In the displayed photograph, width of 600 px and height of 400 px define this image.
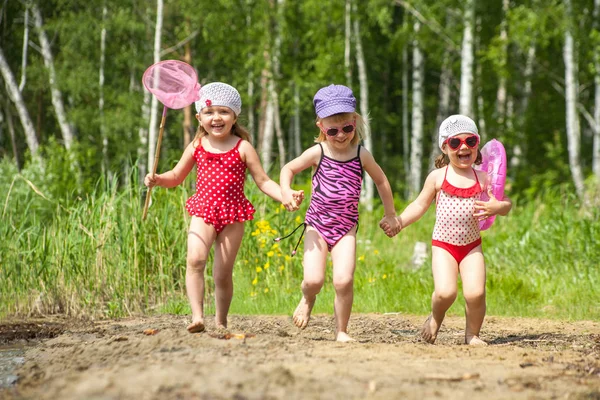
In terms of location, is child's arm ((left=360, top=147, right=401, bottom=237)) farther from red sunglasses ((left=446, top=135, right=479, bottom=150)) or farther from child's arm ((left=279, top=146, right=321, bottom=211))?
red sunglasses ((left=446, top=135, right=479, bottom=150))

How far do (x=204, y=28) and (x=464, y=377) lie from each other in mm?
21119

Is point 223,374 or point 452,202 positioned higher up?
point 452,202

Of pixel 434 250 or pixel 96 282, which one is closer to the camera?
pixel 434 250

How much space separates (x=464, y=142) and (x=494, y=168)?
0.26 metres

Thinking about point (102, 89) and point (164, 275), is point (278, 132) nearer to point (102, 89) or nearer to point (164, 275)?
point (102, 89)

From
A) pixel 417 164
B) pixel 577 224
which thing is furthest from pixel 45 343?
pixel 417 164

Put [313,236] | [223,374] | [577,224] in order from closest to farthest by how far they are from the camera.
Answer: [223,374]
[313,236]
[577,224]

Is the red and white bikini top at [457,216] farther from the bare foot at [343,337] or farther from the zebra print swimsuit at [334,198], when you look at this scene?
the bare foot at [343,337]

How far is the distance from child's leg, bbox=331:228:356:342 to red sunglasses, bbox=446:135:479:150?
89cm

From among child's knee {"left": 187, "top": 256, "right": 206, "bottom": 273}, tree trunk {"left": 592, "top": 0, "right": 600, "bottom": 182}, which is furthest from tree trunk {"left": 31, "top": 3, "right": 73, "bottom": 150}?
child's knee {"left": 187, "top": 256, "right": 206, "bottom": 273}

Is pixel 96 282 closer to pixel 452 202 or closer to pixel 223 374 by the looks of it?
pixel 452 202

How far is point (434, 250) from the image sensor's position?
5602 millimetres

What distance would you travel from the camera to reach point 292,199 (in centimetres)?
535

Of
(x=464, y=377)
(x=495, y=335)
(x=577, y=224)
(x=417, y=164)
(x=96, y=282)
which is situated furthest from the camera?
(x=417, y=164)
